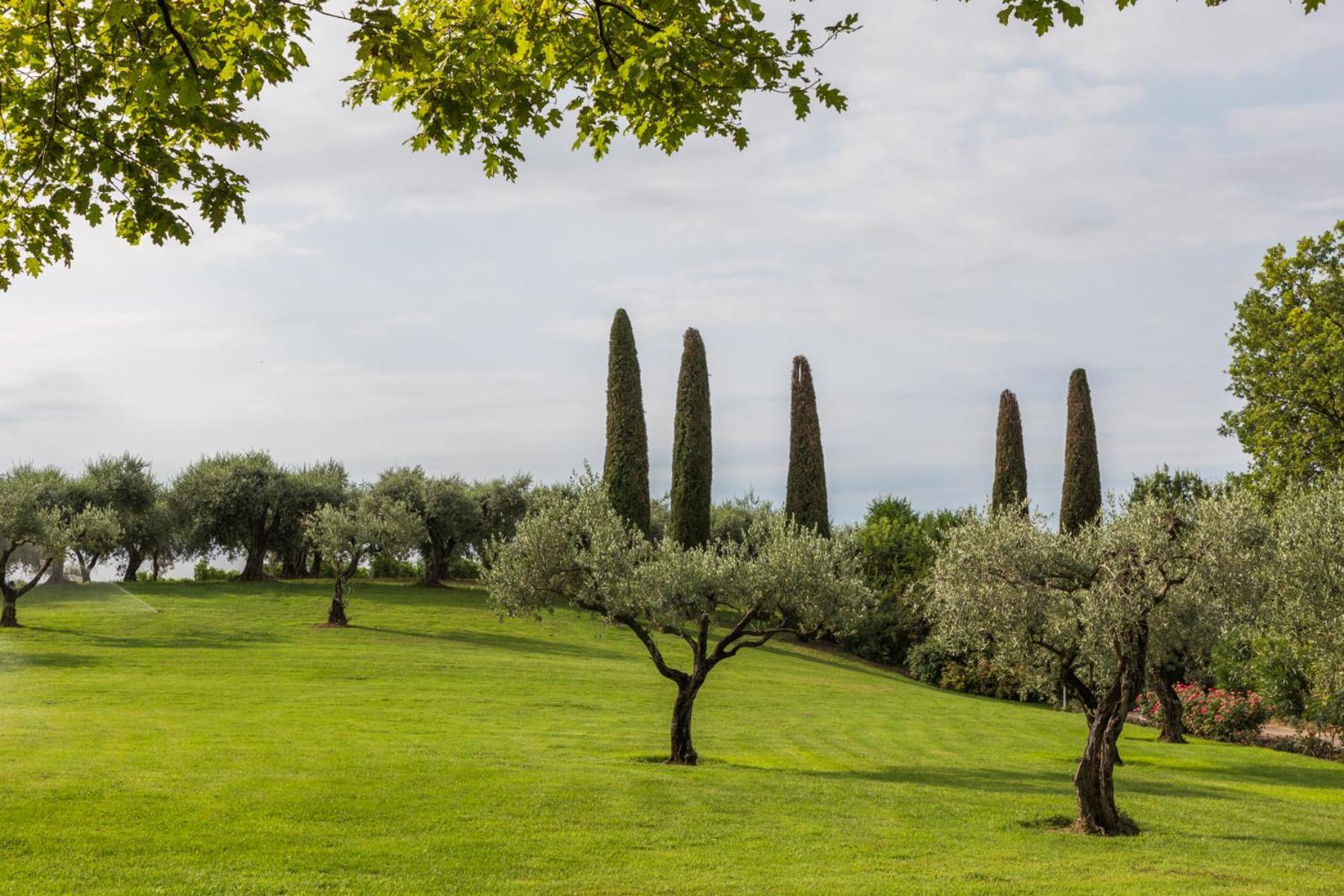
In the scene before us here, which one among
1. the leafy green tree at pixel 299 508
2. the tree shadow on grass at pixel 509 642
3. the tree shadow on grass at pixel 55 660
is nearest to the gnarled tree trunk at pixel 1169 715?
the tree shadow on grass at pixel 509 642

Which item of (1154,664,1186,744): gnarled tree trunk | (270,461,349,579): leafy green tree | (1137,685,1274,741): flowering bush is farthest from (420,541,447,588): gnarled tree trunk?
(1154,664,1186,744): gnarled tree trunk

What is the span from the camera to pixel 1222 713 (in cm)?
3984

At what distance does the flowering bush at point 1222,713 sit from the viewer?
39406mm

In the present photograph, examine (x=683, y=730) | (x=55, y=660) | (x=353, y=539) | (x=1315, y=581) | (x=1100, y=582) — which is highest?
(x=1315, y=581)

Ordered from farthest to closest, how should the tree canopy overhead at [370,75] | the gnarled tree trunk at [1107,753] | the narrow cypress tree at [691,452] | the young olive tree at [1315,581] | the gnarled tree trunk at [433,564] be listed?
the gnarled tree trunk at [433,564]
the narrow cypress tree at [691,452]
the young olive tree at [1315,581]
the gnarled tree trunk at [1107,753]
the tree canopy overhead at [370,75]

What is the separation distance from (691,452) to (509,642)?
59.5 ft

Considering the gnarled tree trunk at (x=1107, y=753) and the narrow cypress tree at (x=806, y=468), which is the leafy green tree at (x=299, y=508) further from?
the gnarled tree trunk at (x=1107, y=753)

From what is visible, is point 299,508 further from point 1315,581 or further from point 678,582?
point 1315,581

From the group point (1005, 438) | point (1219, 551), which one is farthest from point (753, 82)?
point (1005, 438)

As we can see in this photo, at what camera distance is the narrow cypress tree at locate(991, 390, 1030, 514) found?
69.6 m

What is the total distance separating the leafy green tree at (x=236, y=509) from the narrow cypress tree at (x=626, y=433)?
2344cm

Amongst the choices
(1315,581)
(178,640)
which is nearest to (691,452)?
(178,640)

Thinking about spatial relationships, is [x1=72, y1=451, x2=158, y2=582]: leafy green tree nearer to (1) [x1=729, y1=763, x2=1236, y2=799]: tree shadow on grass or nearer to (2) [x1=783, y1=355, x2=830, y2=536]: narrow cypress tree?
(2) [x1=783, y1=355, x2=830, y2=536]: narrow cypress tree

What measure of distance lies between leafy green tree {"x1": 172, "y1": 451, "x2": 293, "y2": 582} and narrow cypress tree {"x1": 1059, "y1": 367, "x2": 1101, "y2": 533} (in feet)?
163
